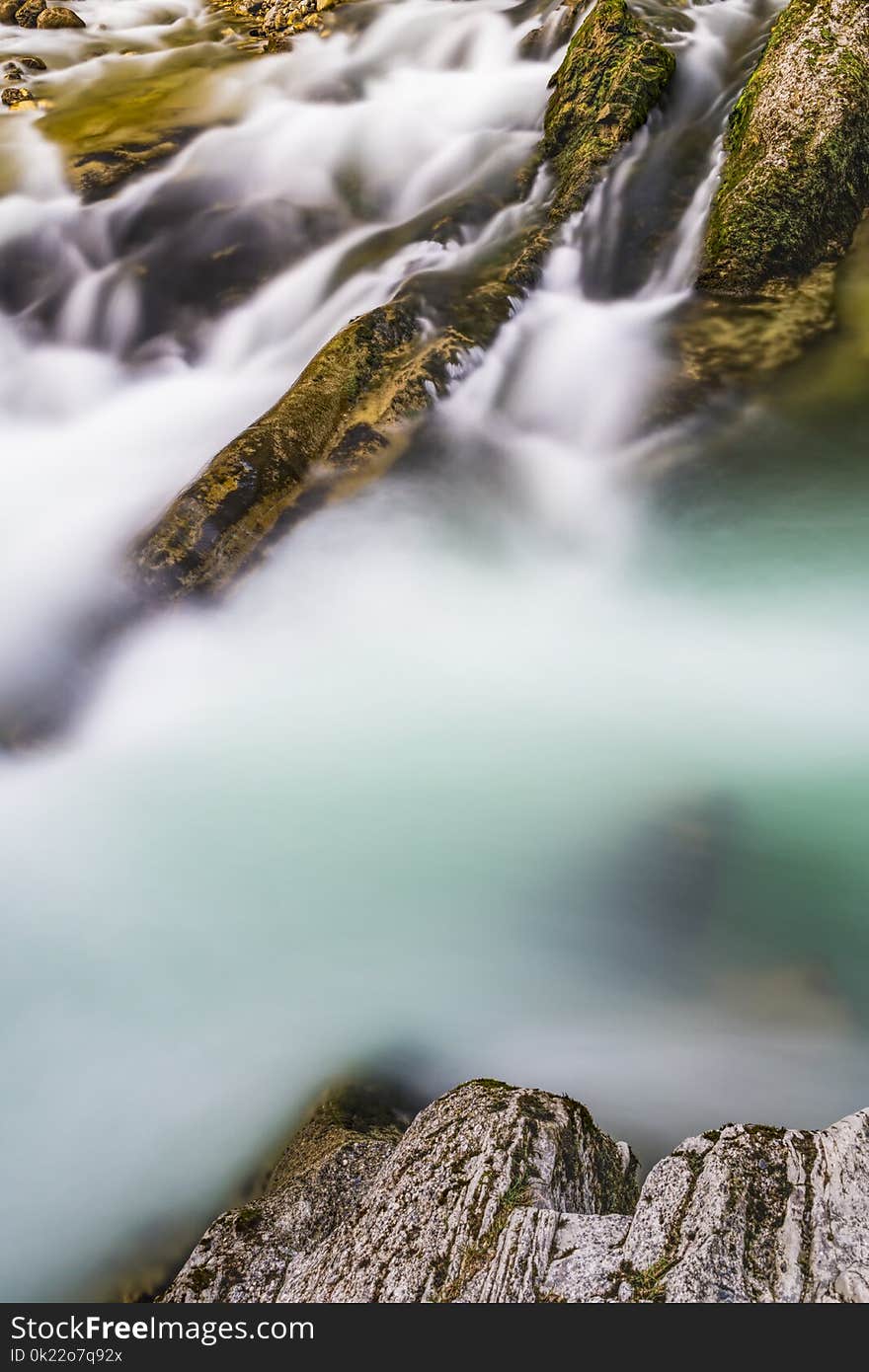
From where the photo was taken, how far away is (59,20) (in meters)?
18.8

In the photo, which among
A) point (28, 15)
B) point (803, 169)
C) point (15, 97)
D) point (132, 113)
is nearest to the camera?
point (803, 169)

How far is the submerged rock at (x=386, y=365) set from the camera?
699cm

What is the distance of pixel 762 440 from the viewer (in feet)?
25.7

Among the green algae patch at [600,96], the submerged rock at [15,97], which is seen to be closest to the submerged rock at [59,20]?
the submerged rock at [15,97]

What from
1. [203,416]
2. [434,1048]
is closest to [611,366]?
[203,416]

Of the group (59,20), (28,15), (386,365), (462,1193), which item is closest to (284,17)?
(59,20)

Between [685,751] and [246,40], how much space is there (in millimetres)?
19773

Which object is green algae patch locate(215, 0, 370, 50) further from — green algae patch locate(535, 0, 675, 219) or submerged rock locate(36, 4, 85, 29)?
green algae patch locate(535, 0, 675, 219)

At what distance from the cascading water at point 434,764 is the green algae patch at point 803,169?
0.65 m

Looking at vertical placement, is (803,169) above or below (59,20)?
below

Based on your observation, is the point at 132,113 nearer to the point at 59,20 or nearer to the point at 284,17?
the point at 284,17

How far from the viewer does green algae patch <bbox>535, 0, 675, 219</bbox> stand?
10.4m

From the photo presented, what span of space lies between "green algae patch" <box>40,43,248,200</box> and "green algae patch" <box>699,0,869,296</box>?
926 cm

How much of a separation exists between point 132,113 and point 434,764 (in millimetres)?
14825
